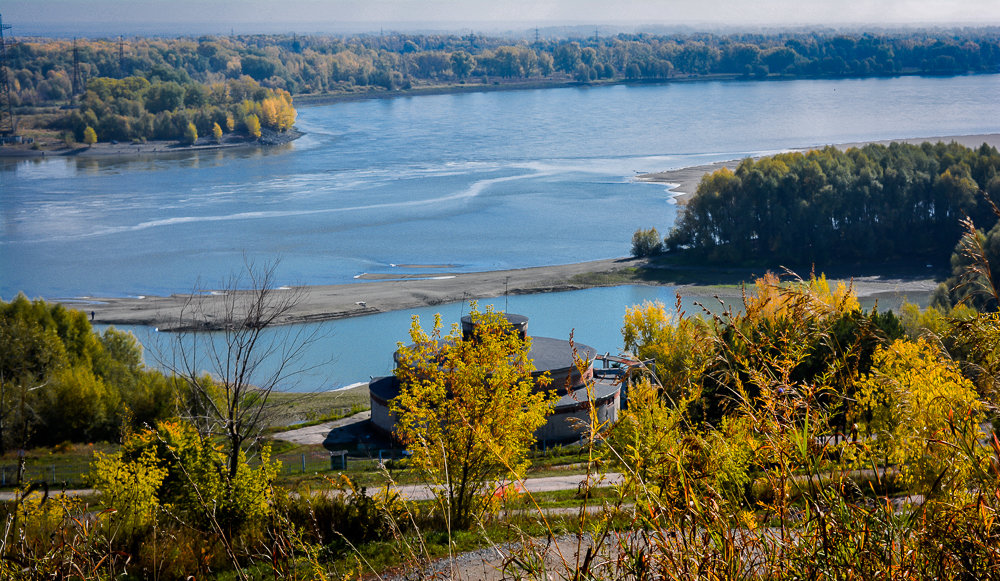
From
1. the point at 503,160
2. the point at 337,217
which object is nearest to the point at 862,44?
the point at 503,160

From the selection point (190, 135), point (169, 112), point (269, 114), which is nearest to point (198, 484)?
point (190, 135)

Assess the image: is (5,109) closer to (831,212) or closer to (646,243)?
(646,243)

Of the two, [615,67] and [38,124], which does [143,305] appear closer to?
[38,124]

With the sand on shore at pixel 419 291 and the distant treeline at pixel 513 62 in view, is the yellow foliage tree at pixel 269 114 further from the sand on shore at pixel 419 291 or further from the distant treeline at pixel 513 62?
the sand on shore at pixel 419 291

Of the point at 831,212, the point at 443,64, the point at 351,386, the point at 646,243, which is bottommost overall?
the point at 351,386

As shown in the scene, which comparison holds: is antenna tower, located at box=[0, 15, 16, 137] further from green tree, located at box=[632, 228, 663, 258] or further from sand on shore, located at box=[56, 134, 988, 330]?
green tree, located at box=[632, 228, 663, 258]

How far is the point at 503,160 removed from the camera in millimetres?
63156

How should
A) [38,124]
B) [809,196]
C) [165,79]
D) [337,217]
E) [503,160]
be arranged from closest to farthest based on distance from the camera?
[809,196]
[337,217]
[503,160]
[38,124]
[165,79]

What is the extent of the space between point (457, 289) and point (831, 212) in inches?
775

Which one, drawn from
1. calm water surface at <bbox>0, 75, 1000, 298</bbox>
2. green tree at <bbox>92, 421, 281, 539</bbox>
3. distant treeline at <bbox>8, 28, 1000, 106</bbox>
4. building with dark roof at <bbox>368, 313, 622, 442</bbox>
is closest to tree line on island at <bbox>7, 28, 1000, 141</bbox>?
distant treeline at <bbox>8, 28, 1000, 106</bbox>

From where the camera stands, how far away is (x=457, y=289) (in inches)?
1400

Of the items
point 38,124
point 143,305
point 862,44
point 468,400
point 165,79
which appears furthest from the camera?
point 862,44

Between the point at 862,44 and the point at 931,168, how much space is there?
109 metres

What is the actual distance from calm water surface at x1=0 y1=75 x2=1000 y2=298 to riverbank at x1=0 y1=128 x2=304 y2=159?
114 inches
